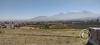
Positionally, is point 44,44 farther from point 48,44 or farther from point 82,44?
point 82,44

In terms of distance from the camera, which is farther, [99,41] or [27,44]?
[27,44]

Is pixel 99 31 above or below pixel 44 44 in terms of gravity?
above

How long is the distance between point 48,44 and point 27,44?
2271 mm

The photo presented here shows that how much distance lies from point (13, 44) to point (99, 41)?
9.92 meters

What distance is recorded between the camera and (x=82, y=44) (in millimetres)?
21172

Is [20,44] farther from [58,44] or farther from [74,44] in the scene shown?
[74,44]

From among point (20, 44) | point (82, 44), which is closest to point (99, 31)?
point (82, 44)

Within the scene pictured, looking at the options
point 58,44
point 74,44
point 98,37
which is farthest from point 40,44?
point 98,37

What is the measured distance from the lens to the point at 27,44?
20953 mm

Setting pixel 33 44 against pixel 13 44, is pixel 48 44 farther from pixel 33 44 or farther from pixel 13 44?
pixel 13 44

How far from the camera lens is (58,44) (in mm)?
21141

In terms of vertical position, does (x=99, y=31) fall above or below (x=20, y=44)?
above

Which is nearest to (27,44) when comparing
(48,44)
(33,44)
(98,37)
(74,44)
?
(33,44)

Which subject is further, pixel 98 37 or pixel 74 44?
pixel 74 44
